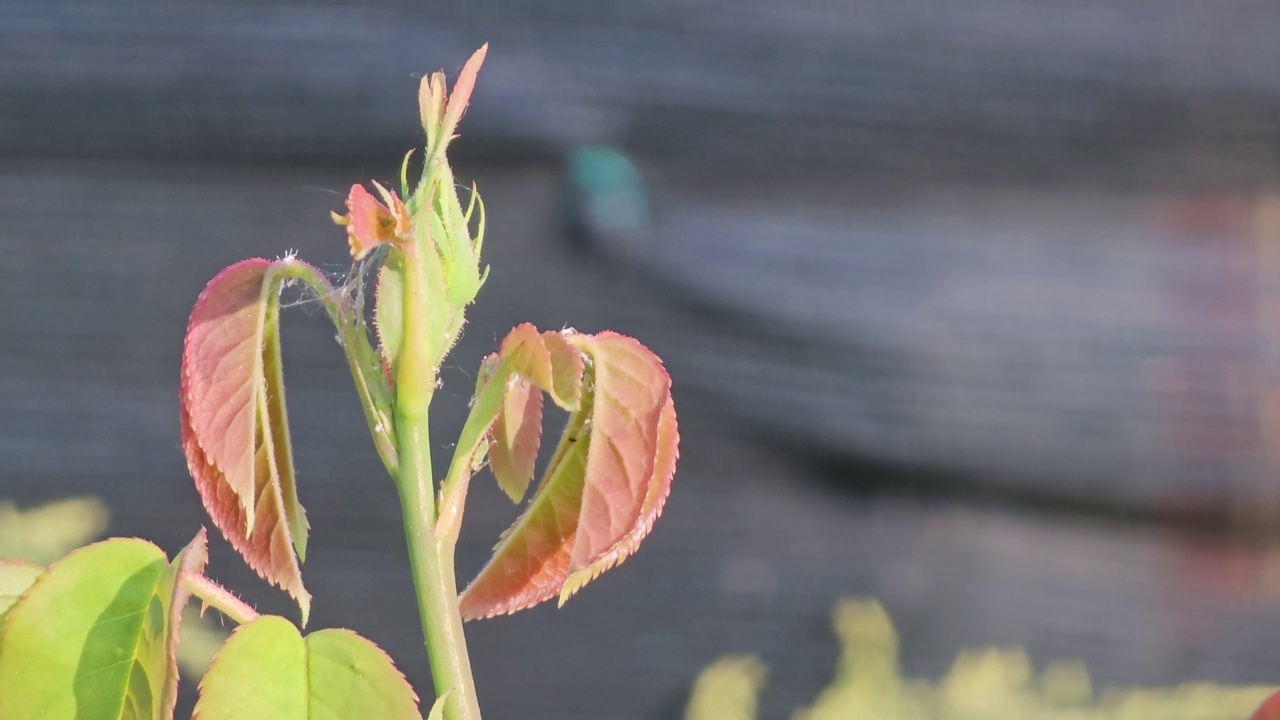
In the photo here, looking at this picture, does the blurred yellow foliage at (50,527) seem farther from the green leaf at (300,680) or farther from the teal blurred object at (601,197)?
the green leaf at (300,680)

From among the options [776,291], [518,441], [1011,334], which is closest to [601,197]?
[776,291]

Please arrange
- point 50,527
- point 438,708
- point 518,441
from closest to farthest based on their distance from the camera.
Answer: point 438,708, point 518,441, point 50,527

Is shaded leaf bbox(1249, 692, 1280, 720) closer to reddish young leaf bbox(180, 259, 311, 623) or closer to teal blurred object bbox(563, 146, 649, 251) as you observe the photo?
reddish young leaf bbox(180, 259, 311, 623)

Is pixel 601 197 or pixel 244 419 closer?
pixel 244 419

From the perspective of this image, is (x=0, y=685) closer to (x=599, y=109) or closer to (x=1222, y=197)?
(x=599, y=109)

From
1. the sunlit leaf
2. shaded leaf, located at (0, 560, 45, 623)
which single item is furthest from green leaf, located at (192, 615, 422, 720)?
shaded leaf, located at (0, 560, 45, 623)

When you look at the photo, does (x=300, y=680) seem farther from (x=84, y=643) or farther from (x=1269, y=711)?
(x=1269, y=711)
